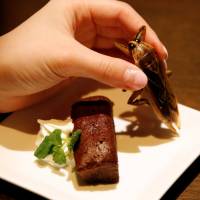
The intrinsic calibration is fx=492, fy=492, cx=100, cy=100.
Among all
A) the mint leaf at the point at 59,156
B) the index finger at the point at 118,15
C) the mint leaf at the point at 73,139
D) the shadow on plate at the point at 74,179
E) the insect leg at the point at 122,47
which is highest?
the index finger at the point at 118,15

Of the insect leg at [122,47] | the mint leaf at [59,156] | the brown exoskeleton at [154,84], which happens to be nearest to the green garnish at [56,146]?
the mint leaf at [59,156]

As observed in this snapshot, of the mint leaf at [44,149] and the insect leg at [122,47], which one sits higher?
the insect leg at [122,47]

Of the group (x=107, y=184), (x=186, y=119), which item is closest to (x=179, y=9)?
(x=186, y=119)

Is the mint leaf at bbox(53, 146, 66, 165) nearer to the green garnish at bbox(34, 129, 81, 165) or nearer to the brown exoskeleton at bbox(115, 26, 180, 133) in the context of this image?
the green garnish at bbox(34, 129, 81, 165)

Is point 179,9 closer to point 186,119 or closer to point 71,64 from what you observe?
point 186,119

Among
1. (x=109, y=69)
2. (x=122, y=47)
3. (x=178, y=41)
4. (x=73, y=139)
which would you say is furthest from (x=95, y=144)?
(x=178, y=41)

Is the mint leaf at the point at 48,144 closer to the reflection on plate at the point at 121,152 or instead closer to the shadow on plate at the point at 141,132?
the reflection on plate at the point at 121,152

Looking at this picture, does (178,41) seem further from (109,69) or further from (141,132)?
(109,69)
